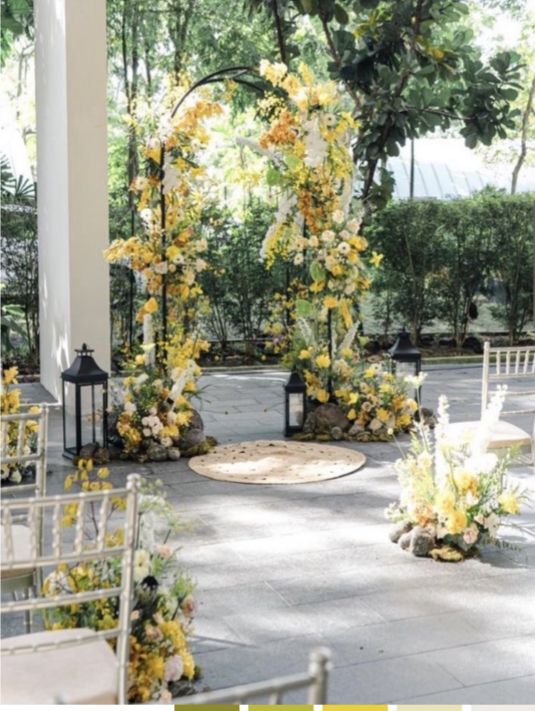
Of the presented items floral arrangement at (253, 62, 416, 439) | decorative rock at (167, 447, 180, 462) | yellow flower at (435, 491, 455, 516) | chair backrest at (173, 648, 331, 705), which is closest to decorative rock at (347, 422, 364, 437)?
floral arrangement at (253, 62, 416, 439)

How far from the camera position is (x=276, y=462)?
5828mm

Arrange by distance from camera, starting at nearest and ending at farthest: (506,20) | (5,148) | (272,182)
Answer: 1. (272,182)
2. (5,148)
3. (506,20)

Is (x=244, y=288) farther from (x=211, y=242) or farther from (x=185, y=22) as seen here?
(x=185, y=22)

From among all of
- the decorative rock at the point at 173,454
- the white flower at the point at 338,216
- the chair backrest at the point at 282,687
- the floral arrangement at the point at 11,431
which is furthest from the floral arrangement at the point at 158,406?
the chair backrest at the point at 282,687

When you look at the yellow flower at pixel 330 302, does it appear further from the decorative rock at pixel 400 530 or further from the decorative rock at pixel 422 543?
the decorative rock at pixel 422 543

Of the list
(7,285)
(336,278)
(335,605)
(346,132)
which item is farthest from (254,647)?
(7,285)

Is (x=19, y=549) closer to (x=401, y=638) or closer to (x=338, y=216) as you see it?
(x=401, y=638)

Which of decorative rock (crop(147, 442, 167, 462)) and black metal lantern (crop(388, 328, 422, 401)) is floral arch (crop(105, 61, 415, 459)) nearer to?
decorative rock (crop(147, 442, 167, 462))

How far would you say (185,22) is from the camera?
10867 millimetres

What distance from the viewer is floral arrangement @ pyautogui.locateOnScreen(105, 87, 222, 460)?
595 cm

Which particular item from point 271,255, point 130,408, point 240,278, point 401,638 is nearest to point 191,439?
point 130,408

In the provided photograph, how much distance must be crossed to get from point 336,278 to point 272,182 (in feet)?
2.29

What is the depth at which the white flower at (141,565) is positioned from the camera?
2922 mm

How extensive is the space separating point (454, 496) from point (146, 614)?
1607 millimetres
